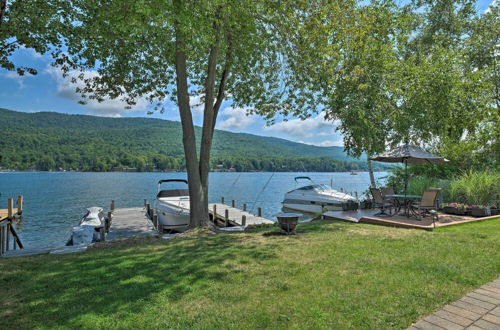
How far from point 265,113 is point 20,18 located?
8465 mm

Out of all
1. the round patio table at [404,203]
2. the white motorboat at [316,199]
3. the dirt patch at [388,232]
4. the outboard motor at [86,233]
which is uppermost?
the round patio table at [404,203]

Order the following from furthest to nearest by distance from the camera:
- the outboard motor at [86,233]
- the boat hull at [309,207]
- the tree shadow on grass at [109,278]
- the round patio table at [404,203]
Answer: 1. the boat hull at [309,207]
2. the outboard motor at [86,233]
3. the round patio table at [404,203]
4. the tree shadow on grass at [109,278]

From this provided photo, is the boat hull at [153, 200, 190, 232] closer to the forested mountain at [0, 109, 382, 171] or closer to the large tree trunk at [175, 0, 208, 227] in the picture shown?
the large tree trunk at [175, 0, 208, 227]

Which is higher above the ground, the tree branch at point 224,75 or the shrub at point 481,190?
the tree branch at point 224,75

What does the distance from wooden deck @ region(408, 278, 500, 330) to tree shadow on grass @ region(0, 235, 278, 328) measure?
2620mm

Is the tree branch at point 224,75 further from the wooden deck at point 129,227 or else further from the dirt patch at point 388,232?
the dirt patch at point 388,232

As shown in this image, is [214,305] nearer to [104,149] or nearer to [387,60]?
[387,60]

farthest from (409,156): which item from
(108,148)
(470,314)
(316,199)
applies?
(108,148)

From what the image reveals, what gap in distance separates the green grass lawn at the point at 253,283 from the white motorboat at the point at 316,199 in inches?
474

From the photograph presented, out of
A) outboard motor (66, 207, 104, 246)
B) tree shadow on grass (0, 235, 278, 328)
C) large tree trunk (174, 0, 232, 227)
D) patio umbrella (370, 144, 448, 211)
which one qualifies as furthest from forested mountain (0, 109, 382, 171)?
tree shadow on grass (0, 235, 278, 328)

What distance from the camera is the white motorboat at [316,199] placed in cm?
1894

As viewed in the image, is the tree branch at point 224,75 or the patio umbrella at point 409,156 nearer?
the patio umbrella at point 409,156

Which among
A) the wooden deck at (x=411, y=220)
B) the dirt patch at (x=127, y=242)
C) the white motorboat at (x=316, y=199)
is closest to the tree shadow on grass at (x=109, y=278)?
the dirt patch at (x=127, y=242)

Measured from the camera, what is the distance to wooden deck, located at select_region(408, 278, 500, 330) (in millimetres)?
2893
